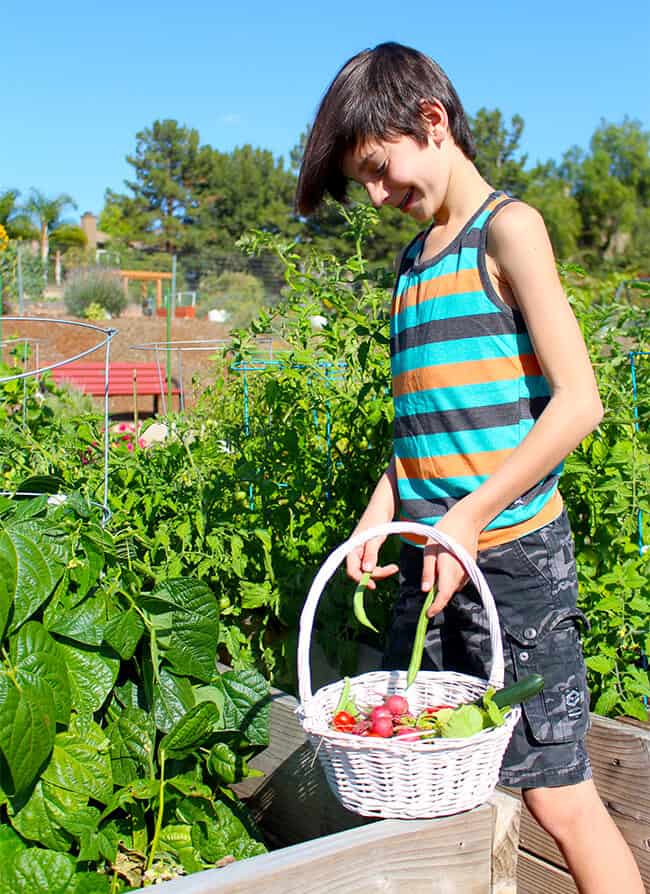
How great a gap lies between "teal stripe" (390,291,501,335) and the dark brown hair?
0.23m

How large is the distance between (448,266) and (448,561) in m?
0.44

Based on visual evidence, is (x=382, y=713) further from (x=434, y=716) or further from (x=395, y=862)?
(x=395, y=862)

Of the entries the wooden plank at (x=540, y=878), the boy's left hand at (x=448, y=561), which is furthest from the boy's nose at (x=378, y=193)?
the wooden plank at (x=540, y=878)

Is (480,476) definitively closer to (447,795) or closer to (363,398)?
(447,795)

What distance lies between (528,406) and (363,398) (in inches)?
30.8

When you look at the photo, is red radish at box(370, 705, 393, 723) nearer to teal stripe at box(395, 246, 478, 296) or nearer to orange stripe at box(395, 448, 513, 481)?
orange stripe at box(395, 448, 513, 481)

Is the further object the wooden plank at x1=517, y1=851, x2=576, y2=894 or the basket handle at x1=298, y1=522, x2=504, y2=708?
the wooden plank at x1=517, y1=851, x2=576, y2=894

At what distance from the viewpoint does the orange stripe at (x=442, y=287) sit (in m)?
1.35

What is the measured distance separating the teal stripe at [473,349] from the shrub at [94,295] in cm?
1896

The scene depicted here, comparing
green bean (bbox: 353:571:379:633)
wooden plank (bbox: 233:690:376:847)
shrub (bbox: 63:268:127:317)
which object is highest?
shrub (bbox: 63:268:127:317)

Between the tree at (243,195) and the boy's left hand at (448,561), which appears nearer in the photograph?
the boy's left hand at (448,561)

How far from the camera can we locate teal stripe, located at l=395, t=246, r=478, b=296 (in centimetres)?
135

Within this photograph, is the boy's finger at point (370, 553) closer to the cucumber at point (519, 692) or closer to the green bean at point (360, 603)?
the green bean at point (360, 603)

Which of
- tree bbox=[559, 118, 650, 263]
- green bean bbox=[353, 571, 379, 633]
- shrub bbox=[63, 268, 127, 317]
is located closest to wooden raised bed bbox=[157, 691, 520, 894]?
green bean bbox=[353, 571, 379, 633]
